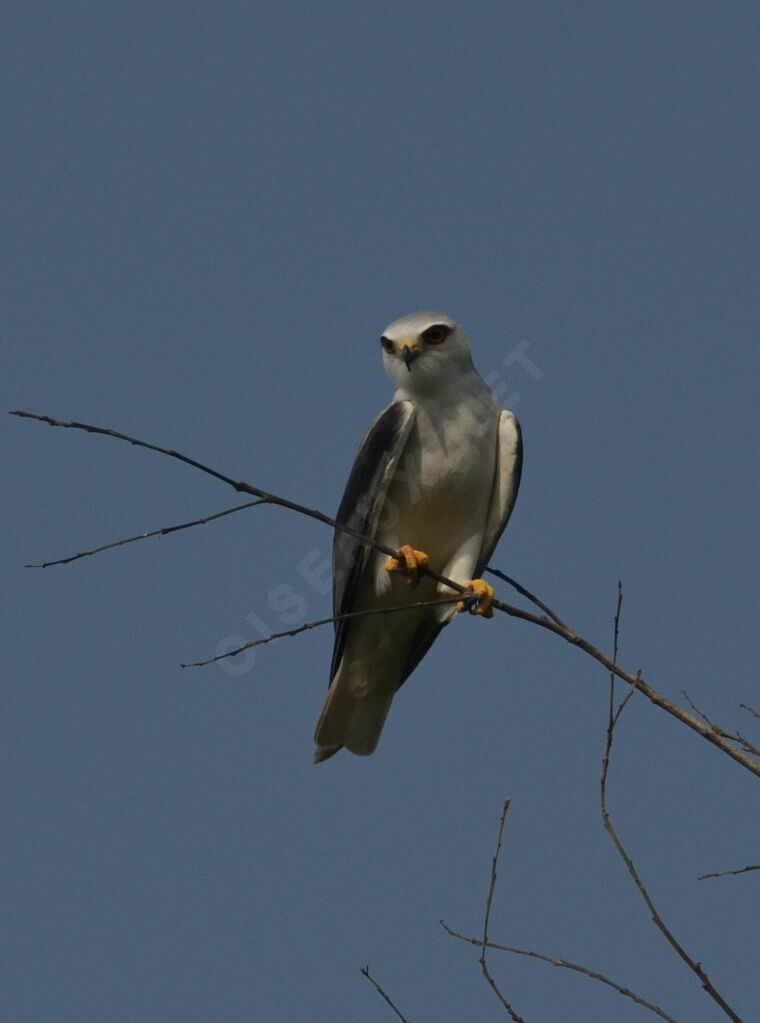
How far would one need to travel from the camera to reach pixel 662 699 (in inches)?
147

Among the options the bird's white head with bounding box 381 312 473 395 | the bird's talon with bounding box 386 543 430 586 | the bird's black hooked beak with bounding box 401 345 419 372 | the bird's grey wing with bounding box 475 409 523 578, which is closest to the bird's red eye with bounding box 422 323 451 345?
the bird's white head with bounding box 381 312 473 395

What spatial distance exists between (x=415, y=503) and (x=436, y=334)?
35.7 inches

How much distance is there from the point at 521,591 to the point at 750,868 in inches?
54.2

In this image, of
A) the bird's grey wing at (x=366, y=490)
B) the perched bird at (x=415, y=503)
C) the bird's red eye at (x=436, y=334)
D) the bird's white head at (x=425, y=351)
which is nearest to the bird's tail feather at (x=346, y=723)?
the perched bird at (x=415, y=503)

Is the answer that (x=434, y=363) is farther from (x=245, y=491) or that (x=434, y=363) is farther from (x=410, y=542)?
(x=245, y=491)

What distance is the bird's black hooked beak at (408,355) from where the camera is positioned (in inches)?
249

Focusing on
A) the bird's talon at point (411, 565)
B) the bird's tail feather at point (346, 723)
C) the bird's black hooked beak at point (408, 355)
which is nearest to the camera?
the bird's talon at point (411, 565)

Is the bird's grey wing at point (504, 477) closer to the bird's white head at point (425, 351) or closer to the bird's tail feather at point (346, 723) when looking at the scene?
the bird's white head at point (425, 351)

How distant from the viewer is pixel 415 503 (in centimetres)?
625

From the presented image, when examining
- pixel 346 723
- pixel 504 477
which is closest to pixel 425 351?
pixel 504 477

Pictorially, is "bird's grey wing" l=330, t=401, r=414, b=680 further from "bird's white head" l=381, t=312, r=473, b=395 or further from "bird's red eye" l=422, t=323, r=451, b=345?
"bird's red eye" l=422, t=323, r=451, b=345

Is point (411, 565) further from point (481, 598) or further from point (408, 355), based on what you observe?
point (408, 355)

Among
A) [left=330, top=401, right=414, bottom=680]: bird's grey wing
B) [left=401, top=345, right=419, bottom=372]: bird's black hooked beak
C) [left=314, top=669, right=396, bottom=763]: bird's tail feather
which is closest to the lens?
[left=330, top=401, right=414, bottom=680]: bird's grey wing

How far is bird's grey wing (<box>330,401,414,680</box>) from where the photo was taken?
6.18 meters
